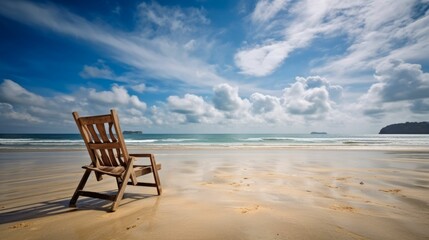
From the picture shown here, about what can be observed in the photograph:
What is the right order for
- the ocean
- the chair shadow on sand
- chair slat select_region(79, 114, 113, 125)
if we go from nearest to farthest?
the chair shadow on sand
chair slat select_region(79, 114, 113, 125)
the ocean

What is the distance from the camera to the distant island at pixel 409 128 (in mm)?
115613

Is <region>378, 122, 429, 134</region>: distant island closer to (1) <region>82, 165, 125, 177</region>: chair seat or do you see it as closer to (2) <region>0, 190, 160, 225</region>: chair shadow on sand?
(2) <region>0, 190, 160, 225</region>: chair shadow on sand

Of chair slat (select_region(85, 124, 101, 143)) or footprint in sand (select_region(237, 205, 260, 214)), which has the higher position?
chair slat (select_region(85, 124, 101, 143))

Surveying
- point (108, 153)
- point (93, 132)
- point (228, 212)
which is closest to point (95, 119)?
point (93, 132)

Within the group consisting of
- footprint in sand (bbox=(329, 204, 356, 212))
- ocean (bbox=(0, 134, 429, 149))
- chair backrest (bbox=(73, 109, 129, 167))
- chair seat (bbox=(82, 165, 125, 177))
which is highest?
chair backrest (bbox=(73, 109, 129, 167))

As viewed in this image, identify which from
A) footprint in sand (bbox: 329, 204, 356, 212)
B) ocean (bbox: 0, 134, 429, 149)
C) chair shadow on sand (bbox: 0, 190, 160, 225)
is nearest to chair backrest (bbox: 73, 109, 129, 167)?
chair shadow on sand (bbox: 0, 190, 160, 225)

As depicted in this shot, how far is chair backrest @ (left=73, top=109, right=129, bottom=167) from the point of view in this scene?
3718mm

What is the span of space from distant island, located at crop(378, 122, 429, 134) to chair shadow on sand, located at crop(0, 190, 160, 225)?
156957mm

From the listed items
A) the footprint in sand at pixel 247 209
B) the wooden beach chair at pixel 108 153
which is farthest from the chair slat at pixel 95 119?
the footprint in sand at pixel 247 209

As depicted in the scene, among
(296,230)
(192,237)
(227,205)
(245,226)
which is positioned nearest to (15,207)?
(192,237)

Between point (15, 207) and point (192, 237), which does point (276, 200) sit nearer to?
point (192, 237)

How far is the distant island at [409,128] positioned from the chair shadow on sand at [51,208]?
157 metres

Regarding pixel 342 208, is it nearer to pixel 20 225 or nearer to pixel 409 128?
pixel 20 225

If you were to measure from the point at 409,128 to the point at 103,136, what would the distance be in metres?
166
